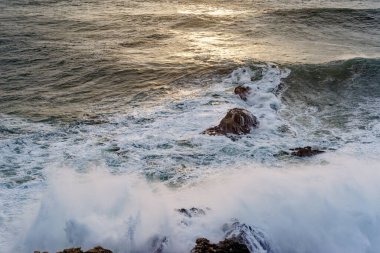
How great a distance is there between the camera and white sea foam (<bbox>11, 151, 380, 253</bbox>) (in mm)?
6734

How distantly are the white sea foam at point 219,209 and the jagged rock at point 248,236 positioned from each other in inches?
7.4

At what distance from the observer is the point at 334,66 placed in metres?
14.8

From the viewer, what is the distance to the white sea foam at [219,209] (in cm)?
673

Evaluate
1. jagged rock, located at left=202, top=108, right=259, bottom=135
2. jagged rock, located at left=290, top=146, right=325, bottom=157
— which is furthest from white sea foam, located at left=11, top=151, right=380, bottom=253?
jagged rock, located at left=202, top=108, right=259, bottom=135

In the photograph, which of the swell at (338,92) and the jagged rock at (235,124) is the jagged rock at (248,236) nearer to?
the jagged rock at (235,124)

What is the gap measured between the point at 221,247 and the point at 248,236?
546 mm

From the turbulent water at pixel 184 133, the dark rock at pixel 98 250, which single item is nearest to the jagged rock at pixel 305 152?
the turbulent water at pixel 184 133

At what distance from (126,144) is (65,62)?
23.5 ft

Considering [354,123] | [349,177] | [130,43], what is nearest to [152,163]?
[349,177]

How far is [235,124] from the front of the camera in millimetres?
10125

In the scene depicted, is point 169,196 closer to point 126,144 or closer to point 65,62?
point 126,144

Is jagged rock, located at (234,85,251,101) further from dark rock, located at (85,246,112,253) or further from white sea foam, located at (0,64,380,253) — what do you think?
dark rock, located at (85,246,112,253)

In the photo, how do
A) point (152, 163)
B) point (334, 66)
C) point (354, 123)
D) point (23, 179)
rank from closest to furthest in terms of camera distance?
point (23, 179)
point (152, 163)
point (354, 123)
point (334, 66)

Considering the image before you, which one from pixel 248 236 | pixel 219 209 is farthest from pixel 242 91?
pixel 248 236
